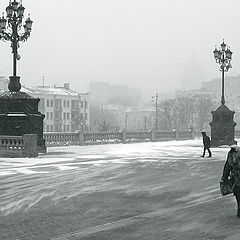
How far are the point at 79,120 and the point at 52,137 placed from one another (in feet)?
243

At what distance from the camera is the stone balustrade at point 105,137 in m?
38.1

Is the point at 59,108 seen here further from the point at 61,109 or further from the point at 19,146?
the point at 19,146

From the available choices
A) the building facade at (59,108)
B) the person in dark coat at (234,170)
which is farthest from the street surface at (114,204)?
the building facade at (59,108)

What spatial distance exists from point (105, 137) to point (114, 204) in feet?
104

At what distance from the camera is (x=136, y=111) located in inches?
6767

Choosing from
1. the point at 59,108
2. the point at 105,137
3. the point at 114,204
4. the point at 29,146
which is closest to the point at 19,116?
the point at 29,146

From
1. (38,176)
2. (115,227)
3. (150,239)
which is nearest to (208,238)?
(150,239)

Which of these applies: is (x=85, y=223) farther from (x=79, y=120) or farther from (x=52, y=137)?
(x=79, y=120)

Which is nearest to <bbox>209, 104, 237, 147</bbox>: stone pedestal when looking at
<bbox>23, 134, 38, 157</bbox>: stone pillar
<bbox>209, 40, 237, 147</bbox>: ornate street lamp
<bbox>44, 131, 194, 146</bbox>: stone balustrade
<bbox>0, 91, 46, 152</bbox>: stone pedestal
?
<bbox>209, 40, 237, 147</bbox>: ornate street lamp

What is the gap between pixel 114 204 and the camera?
39.9ft

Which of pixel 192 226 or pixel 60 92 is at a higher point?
pixel 60 92

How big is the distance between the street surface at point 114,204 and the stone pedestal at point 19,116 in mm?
8553

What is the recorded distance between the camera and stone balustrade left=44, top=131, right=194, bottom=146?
38.1 m

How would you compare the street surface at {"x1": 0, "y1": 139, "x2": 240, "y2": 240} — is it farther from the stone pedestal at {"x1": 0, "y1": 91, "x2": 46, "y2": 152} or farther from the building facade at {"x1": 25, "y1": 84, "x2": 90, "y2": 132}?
the building facade at {"x1": 25, "y1": 84, "x2": 90, "y2": 132}
